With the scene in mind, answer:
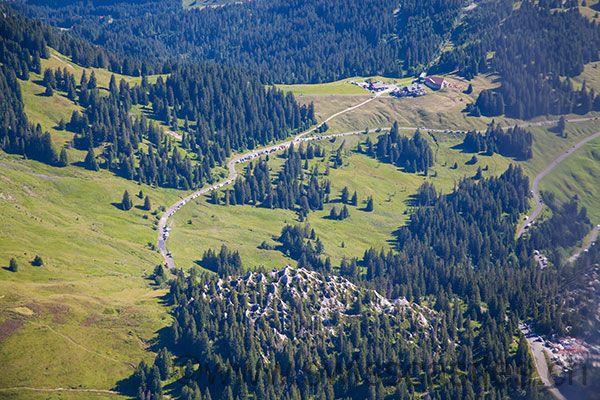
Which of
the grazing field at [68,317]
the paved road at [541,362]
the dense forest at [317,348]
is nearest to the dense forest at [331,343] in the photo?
the dense forest at [317,348]

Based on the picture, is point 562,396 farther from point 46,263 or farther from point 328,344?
point 46,263

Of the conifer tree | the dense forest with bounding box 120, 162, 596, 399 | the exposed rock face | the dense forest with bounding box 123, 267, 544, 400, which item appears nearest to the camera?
the dense forest with bounding box 123, 267, 544, 400

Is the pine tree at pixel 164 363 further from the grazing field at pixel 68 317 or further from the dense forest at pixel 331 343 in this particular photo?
the grazing field at pixel 68 317

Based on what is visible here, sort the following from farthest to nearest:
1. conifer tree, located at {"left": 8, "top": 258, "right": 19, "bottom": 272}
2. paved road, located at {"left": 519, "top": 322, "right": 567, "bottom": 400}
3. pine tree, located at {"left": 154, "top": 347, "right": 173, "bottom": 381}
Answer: conifer tree, located at {"left": 8, "top": 258, "right": 19, "bottom": 272} < pine tree, located at {"left": 154, "top": 347, "right": 173, "bottom": 381} < paved road, located at {"left": 519, "top": 322, "right": 567, "bottom": 400}

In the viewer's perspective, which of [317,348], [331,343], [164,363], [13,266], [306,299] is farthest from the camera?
[306,299]

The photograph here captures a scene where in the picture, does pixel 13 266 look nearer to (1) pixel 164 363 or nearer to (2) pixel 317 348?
(1) pixel 164 363

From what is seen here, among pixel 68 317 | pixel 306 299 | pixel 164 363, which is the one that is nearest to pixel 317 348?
pixel 306 299

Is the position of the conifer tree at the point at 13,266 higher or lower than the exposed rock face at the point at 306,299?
higher

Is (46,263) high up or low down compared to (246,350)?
up

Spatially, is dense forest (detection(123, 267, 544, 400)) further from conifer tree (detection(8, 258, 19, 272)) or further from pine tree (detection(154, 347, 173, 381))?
conifer tree (detection(8, 258, 19, 272))

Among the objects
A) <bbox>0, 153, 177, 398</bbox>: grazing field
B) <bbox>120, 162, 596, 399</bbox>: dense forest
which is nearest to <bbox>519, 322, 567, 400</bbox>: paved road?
<bbox>120, 162, 596, 399</bbox>: dense forest

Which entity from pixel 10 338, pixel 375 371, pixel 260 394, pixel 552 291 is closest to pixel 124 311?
pixel 10 338
